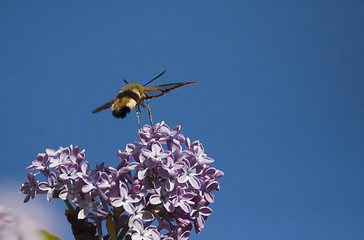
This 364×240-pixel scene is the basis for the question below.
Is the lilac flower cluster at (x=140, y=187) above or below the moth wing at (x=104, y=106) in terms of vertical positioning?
below

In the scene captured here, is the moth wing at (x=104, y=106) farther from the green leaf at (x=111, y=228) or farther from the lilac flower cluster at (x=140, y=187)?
the green leaf at (x=111, y=228)

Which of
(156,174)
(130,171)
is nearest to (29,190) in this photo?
(130,171)

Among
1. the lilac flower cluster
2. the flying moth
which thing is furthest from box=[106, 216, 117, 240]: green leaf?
the flying moth

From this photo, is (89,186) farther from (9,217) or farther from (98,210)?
(9,217)

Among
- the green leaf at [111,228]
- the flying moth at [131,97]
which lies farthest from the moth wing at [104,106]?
the green leaf at [111,228]

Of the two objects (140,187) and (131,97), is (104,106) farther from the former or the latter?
(140,187)

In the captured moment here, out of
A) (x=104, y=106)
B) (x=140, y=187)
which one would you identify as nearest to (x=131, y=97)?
(x=104, y=106)
